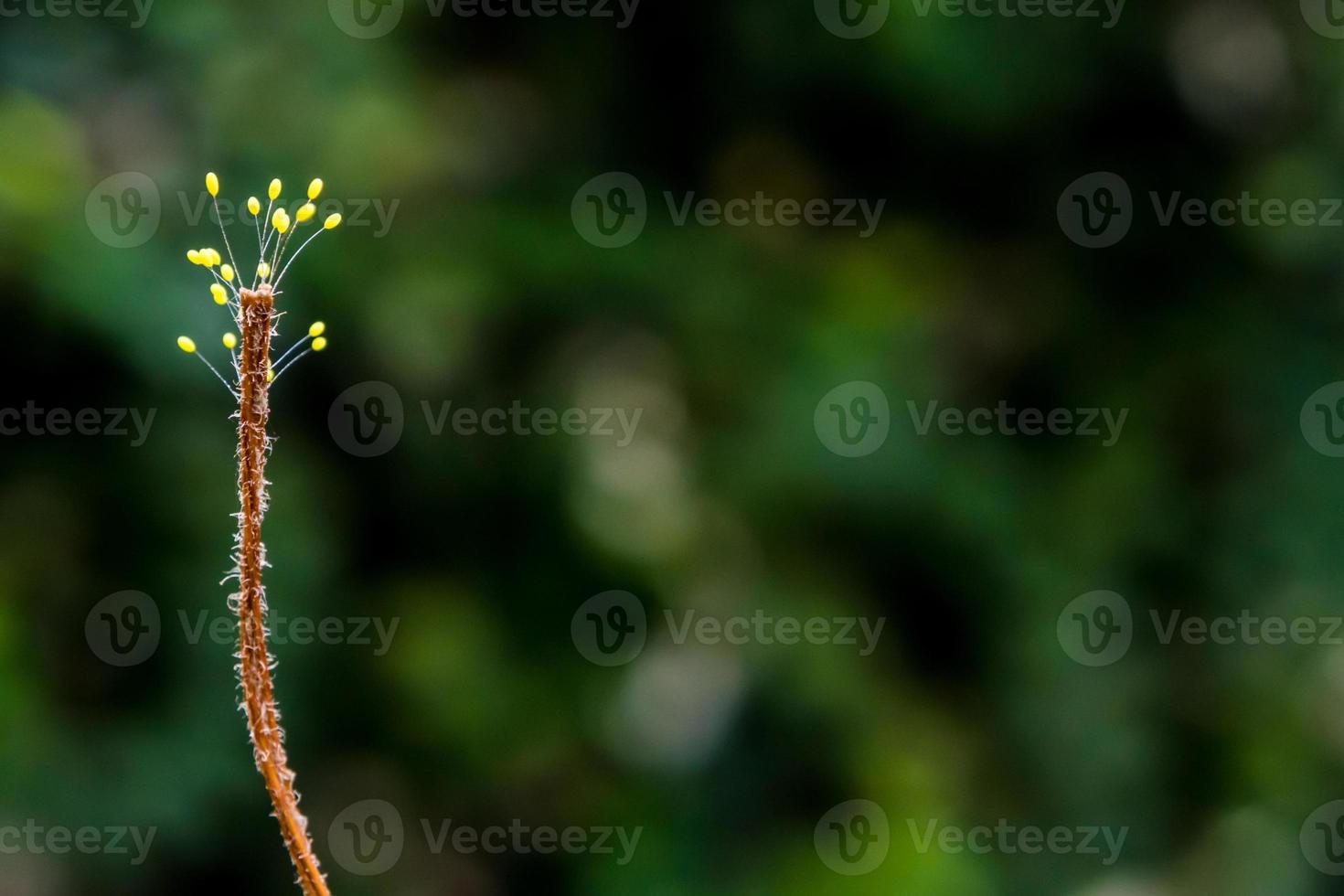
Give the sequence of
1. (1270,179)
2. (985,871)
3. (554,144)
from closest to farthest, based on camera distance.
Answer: (985,871) < (554,144) < (1270,179)

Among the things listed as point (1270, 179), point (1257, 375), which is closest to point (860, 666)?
point (1257, 375)

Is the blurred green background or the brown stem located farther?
the blurred green background

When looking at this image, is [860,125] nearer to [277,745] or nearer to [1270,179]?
[1270,179]

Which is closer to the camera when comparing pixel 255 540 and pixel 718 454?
pixel 255 540

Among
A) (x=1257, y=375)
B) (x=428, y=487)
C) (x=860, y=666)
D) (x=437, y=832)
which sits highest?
(x=1257, y=375)
